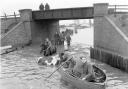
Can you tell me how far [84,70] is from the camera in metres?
13.2

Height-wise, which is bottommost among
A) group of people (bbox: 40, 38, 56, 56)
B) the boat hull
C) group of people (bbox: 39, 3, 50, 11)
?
the boat hull

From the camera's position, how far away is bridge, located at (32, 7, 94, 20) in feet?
95.1

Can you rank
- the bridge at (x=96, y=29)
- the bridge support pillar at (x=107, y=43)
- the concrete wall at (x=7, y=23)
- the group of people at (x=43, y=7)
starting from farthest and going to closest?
the concrete wall at (x=7, y=23) → the group of people at (x=43, y=7) → the bridge at (x=96, y=29) → the bridge support pillar at (x=107, y=43)

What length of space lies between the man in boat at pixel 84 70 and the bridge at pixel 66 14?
1645 cm

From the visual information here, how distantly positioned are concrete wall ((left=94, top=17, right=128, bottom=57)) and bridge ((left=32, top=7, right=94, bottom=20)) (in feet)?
11.6

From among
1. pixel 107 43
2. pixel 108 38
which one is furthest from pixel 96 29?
pixel 107 43

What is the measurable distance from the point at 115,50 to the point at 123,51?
5.73ft

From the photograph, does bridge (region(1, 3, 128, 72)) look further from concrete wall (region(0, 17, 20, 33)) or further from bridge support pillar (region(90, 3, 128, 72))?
Answer: concrete wall (region(0, 17, 20, 33))

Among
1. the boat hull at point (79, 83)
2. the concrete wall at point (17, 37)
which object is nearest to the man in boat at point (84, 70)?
the boat hull at point (79, 83)

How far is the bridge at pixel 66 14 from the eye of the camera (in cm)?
2900

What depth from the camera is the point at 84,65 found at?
13031 mm

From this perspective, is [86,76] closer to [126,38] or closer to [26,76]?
[26,76]

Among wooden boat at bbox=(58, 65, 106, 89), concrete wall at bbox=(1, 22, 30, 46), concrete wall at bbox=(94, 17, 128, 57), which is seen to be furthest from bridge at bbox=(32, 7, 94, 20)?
wooden boat at bbox=(58, 65, 106, 89)

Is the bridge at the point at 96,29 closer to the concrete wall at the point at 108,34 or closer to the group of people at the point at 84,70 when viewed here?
the concrete wall at the point at 108,34
